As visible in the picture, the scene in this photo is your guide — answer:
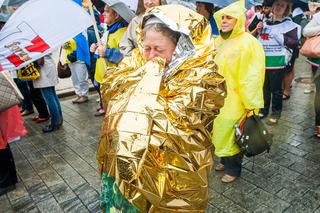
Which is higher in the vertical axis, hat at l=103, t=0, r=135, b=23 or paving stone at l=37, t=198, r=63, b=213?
hat at l=103, t=0, r=135, b=23

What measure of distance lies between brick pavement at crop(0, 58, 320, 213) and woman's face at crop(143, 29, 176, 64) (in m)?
1.82

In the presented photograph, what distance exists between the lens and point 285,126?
16.1 feet

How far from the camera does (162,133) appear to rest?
143cm

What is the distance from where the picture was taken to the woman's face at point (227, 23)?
301cm

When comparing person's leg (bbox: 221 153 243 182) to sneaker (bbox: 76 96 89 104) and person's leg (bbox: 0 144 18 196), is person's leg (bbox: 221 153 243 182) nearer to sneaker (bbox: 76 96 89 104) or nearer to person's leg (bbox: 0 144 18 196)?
person's leg (bbox: 0 144 18 196)

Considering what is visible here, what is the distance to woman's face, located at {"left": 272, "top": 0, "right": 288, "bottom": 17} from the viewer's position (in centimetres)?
464

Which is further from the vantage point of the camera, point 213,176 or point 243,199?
point 213,176

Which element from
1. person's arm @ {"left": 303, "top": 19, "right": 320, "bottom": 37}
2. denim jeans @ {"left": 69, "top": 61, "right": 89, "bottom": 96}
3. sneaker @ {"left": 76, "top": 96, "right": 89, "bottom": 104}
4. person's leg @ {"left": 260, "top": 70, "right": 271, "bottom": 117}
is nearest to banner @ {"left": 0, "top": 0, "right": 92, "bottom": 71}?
person's arm @ {"left": 303, "top": 19, "right": 320, "bottom": 37}

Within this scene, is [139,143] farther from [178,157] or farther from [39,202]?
[39,202]

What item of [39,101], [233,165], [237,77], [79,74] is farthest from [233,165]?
[79,74]

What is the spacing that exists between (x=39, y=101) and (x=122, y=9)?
3.15 m

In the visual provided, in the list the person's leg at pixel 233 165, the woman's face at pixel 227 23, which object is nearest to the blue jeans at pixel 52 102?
the person's leg at pixel 233 165

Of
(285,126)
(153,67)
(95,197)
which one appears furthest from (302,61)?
(153,67)

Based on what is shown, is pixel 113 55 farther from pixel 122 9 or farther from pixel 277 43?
pixel 277 43
